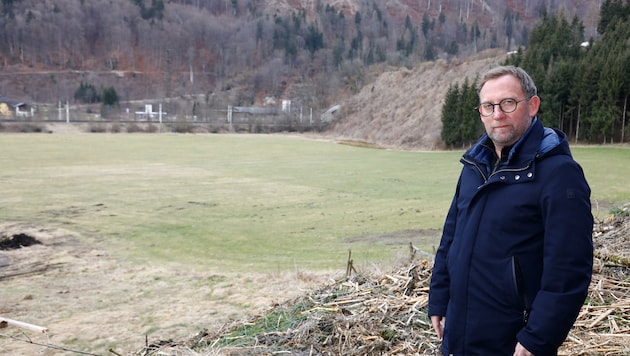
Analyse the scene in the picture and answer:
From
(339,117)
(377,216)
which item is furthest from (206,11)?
(377,216)

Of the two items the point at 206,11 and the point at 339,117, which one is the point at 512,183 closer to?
the point at 339,117

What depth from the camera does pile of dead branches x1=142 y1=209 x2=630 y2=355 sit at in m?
3.85

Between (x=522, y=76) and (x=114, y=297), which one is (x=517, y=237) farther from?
(x=114, y=297)

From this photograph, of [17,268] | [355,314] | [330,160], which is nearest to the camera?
[355,314]

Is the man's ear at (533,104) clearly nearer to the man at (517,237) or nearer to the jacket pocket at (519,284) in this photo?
the man at (517,237)

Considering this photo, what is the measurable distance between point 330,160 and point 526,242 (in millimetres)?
38287

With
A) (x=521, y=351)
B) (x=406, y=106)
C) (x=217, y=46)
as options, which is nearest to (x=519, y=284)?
(x=521, y=351)

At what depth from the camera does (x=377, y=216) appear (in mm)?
17281

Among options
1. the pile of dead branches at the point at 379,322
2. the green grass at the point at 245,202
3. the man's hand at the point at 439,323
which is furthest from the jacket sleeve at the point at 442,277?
the green grass at the point at 245,202

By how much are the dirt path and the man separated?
469 centimetres

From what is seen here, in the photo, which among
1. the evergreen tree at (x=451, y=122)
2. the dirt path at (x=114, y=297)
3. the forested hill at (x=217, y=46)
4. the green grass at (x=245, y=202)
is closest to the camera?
the dirt path at (x=114, y=297)

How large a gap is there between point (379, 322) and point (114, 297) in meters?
6.01

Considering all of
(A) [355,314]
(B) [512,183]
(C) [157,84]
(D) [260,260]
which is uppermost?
(C) [157,84]

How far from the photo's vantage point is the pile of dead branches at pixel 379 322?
12.6ft
